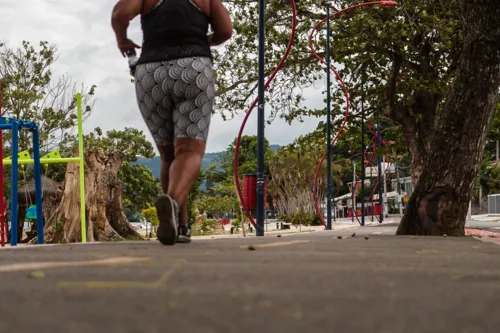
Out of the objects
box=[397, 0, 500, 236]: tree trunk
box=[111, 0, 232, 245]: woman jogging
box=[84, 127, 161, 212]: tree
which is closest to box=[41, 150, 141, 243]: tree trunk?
box=[397, 0, 500, 236]: tree trunk

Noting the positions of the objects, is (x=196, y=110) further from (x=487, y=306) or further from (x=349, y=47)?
(x=349, y=47)

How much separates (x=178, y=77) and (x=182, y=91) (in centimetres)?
10

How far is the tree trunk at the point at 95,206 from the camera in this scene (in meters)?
16.0

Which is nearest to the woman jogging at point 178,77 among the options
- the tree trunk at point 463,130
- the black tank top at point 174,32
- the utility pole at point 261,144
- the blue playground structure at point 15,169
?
the black tank top at point 174,32

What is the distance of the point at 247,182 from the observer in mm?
13688

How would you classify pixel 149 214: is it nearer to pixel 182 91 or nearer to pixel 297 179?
pixel 182 91

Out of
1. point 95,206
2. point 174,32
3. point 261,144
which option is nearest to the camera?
point 174,32

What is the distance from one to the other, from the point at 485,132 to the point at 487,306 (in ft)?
25.5

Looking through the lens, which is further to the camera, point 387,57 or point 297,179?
point 297,179

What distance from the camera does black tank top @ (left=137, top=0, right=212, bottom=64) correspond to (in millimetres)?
5809

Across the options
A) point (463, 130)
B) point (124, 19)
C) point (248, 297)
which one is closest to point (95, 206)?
point (463, 130)

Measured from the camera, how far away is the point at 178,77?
18.9 feet

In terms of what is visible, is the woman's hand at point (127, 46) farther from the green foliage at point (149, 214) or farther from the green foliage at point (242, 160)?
the green foliage at point (242, 160)

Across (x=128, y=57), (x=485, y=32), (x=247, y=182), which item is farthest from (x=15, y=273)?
(x=247, y=182)
